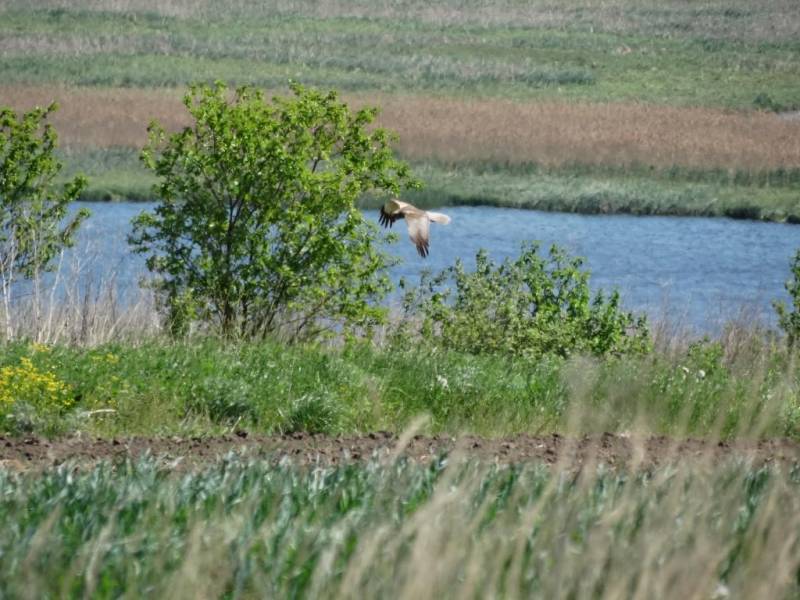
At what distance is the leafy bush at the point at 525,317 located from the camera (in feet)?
42.5

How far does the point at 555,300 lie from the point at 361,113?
2605 mm

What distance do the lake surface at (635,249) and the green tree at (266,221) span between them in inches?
211

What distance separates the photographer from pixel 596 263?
25406mm

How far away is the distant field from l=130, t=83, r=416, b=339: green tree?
1877cm

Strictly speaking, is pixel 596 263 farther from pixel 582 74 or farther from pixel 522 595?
pixel 582 74

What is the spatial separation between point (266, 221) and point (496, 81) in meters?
41.6

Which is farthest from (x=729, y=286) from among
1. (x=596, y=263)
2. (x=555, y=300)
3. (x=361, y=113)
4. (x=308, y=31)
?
(x=308, y=31)

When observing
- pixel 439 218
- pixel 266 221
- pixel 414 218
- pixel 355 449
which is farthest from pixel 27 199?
pixel 355 449

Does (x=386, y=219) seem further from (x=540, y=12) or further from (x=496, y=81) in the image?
(x=540, y=12)

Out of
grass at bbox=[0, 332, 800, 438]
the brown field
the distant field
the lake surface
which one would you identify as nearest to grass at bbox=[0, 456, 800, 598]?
grass at bbox=[0, 332, 800, 438]

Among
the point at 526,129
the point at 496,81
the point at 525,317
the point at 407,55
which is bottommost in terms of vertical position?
the point at 526,129

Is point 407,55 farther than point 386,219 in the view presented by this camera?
Yes

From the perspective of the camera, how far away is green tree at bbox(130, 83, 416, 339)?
40.7 ft

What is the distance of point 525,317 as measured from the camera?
1341 cm
